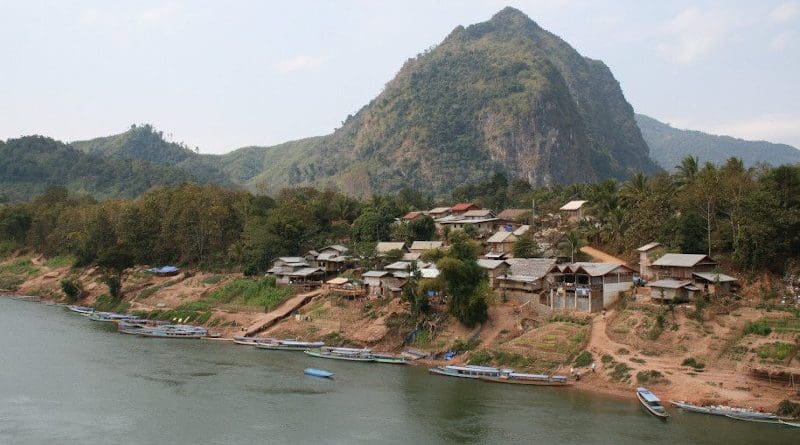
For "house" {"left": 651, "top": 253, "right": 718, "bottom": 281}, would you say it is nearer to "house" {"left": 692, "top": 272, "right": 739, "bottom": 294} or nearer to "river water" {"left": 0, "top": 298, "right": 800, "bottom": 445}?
"house" {"left": 692, "top": 272, "right": 739, "bottom": 294}

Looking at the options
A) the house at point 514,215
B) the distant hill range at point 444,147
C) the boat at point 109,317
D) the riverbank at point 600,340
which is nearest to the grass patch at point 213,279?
the boat at point 109,317

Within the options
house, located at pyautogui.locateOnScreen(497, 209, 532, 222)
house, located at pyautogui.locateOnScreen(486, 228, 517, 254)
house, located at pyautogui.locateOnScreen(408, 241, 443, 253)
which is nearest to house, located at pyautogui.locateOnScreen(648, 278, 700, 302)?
house, located at pyautogui.locateOnScreen(486, 228, 517, 254)

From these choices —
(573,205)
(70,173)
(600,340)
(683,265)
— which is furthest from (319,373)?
(70,173)

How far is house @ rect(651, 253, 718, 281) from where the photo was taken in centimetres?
4378

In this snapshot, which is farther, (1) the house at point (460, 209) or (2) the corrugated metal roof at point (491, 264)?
(1) the house at point (460, 209)

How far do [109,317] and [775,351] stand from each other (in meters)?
54.9

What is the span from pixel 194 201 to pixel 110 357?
3359cm

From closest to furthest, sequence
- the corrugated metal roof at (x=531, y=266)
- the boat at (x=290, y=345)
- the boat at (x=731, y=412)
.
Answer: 1. the boat at (x=731, y=412)
2. the corrugated metal roof at (x=531, y=266)
3. the boat at (x=290, y=345)

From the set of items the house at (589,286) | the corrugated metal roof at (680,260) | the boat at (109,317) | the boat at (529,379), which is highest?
the corrugated metal roof at (680,260)

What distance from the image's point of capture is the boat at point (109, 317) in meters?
63.1

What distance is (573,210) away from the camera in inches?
2653

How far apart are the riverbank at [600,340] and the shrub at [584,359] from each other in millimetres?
62

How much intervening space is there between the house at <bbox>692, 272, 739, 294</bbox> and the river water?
11.1m

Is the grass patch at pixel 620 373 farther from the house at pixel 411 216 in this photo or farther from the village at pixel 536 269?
the house at pixel 411 216
